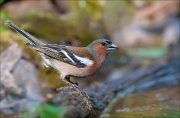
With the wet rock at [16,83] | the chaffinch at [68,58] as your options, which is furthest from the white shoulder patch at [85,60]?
the wet rock at [16,83]

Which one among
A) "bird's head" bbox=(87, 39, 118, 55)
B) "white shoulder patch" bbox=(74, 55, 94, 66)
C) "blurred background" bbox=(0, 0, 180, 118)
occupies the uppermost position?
"blurred background" bbox=(0, 0, 180, 118)

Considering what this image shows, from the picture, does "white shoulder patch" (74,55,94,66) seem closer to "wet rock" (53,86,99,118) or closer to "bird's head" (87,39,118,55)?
"bird's head" (87,39,118,55)

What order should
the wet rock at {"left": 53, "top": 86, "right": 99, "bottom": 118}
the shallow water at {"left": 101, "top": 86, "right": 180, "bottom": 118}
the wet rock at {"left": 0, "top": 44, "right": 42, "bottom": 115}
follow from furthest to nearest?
the wet rock at {"left": 0, "top": 44, "right": 42, "bottom": 115} < the shallow water at {"left": 101, "top": 86, "right": 180, "bottom": 118} < the wet rock at {"left": 53, "top": 86, "right": 99, "bottom": 118}

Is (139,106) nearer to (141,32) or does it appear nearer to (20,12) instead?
(20,12)

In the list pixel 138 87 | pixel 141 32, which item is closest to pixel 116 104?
pixel 138 87

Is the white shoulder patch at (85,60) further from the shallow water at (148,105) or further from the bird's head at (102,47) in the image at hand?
the shallow water at (148,105)

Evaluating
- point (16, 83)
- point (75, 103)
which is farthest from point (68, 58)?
point (16, 83)

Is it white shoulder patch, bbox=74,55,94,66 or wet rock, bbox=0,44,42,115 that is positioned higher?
wet rock, bbox=0,44,42,115

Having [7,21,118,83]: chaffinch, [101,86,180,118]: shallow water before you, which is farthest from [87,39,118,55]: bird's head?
[101,86,180,118]: shallow water
